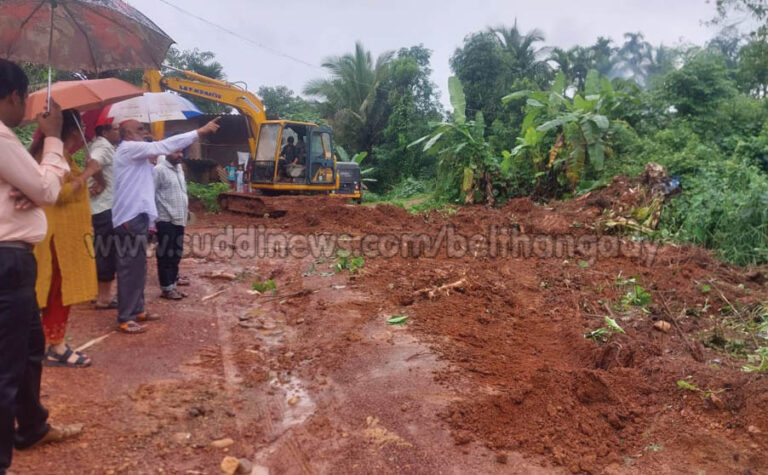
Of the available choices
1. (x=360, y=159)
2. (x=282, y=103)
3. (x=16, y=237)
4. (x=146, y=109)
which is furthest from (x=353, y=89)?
(x=16, y=237)

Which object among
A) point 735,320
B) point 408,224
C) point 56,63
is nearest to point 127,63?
point 56,63

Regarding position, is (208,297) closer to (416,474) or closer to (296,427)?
(296,427)

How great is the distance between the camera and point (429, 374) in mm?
3523

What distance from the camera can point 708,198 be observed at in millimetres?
8188

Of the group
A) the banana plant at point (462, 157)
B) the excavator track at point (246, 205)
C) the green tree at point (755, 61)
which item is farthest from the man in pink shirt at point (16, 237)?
the green tree at point (755, 61)

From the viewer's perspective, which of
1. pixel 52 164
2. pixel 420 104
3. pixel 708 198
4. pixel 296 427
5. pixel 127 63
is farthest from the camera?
pixel 420 104

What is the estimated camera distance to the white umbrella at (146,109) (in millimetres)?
4406

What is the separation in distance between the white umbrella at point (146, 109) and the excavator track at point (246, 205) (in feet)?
20.1

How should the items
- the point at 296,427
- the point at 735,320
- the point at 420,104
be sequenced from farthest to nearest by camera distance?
the point at 420,104, the point at 735,320, the point at 296,427

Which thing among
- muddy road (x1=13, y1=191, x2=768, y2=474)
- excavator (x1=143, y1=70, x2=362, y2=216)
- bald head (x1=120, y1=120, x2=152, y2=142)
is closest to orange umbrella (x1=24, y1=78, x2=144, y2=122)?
bald head (x1=120, y1=120, x2=152, y2=142)

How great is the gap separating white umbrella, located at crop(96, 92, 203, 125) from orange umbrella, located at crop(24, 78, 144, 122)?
858 mm

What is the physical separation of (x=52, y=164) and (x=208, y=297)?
331 cm

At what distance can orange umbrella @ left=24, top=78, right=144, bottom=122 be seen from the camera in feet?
10.6

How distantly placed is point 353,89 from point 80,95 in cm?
2401
